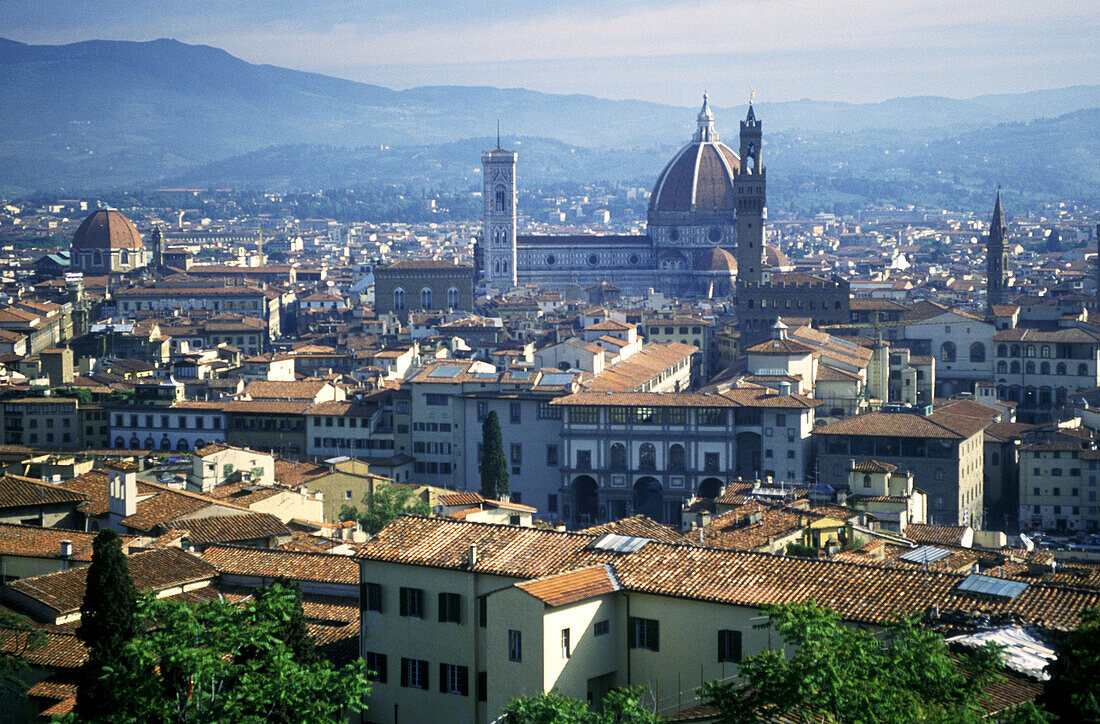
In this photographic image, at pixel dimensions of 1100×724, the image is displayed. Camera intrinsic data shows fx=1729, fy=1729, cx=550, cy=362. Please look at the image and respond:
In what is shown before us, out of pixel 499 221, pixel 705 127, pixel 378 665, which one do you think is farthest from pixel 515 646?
pixel 705 127

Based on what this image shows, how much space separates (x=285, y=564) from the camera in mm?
25625

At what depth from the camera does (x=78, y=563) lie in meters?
27.2

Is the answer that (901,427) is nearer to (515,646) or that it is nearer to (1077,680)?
(515,646)

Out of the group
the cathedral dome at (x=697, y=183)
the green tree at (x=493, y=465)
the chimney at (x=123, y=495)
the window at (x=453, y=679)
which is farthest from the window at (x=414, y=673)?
the cathedral dome at (x=697, y=183)

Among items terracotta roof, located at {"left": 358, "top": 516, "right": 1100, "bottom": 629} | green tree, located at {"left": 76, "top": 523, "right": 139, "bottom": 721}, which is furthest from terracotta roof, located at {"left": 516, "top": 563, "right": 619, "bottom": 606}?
green tree, located at {"left": 76, "top": 523, "right": 139, "bottom": 721}

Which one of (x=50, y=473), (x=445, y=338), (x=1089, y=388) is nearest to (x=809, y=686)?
(x=50, y=473)

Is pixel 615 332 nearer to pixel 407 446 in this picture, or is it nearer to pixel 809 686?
pixel 407 446

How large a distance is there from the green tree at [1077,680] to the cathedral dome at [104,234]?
143m

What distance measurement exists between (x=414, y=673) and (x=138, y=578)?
5.14 metres

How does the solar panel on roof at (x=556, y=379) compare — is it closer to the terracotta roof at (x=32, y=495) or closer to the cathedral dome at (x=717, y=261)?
the terracotta roof at (x=32, y=495)

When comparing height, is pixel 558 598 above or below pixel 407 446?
above

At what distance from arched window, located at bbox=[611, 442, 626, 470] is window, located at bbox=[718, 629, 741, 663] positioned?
106 feet

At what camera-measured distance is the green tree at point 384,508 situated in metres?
37.0

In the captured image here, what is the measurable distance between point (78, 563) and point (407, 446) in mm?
27950
